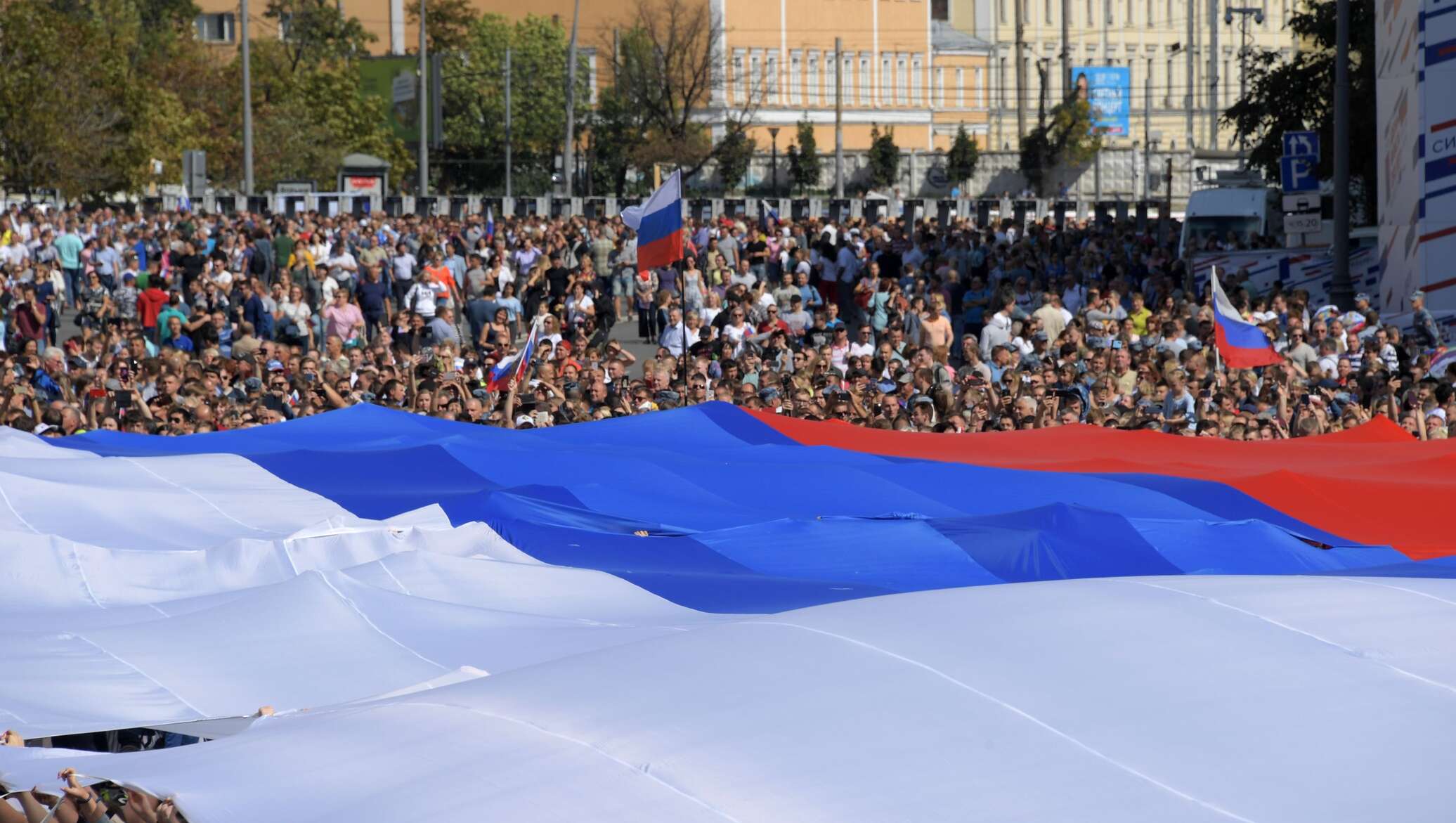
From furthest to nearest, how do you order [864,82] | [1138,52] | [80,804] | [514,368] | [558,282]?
[1138,52] < [864,82] < [558,282] < [514,368] < [80,804]

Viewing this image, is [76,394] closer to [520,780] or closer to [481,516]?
[481,516]

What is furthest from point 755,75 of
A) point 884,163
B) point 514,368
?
point 514,368

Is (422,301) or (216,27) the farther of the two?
(216,27)

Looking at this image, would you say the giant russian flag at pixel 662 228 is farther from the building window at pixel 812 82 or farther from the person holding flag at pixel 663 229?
the building window at pixel 812 82

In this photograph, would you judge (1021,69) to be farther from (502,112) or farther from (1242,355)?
(1242,355)

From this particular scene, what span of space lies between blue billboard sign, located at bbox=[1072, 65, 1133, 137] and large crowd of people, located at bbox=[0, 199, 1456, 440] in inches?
2268

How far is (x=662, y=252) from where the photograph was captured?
1573 centimetres

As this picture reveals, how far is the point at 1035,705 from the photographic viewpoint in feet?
20.2

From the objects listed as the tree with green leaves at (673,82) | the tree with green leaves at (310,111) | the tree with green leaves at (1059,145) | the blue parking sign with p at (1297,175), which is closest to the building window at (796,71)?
the tree with green leaves at (673,82)

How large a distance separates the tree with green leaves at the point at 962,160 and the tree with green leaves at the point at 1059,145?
1.78 meters

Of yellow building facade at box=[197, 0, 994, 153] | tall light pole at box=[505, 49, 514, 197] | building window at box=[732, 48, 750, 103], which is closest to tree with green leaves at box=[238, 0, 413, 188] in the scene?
tall light pole at box=[505, 49, 514, 197]

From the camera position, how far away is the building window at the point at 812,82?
272 ft

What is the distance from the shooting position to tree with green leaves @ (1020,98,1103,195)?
2744 inches

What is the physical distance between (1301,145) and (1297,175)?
37cm
